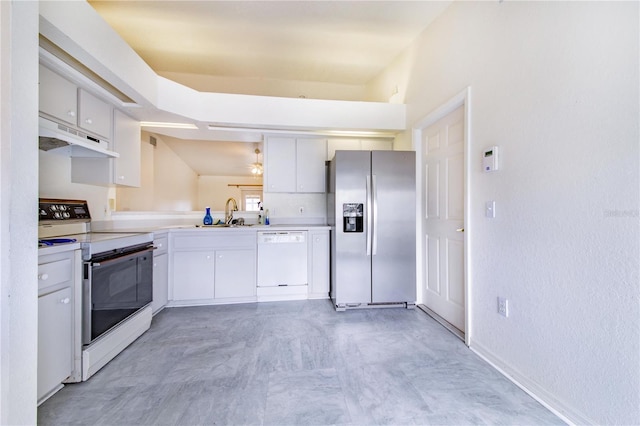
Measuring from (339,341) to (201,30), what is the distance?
11.3ft

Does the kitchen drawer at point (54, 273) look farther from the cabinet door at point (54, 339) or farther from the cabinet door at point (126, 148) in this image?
the cabinet door at point (126, 148)

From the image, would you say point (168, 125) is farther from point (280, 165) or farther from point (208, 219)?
point (280, 165)

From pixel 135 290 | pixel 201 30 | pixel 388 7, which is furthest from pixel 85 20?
pixel 388 7

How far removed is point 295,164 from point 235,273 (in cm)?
159

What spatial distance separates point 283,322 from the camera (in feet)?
8.38

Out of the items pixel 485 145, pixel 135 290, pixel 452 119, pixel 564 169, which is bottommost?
pixel 135 290

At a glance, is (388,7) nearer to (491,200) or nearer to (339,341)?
(491,200)

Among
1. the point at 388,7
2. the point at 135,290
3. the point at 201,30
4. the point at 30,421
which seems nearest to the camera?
the point at 30,421

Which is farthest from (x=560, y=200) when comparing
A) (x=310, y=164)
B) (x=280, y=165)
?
(x=280, y=165)

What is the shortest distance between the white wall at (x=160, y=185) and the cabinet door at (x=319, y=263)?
243 centimetres

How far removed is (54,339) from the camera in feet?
4.86

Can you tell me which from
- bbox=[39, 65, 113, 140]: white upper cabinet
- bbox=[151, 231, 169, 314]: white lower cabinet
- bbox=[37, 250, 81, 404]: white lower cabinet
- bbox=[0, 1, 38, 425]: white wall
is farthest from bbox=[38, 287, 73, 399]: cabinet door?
bbox=[39, 65, 113, 140]: white upper cabinet

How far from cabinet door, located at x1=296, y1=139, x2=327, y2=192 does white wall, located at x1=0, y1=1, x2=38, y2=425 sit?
8.43 ft

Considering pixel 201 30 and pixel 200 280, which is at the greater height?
pixel 201 30
